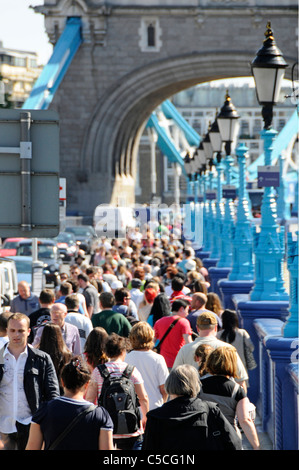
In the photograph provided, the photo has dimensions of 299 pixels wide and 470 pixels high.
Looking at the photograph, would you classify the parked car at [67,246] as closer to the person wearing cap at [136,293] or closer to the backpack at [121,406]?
the person wearing cap at [136,293]

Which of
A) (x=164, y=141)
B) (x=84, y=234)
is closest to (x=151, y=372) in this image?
(x=84, y=234)

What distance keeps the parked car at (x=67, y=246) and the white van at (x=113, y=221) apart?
207 inches

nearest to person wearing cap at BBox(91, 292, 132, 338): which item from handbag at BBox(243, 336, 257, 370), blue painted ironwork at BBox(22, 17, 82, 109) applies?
handbag at BBox(243, 336, 257, 370)

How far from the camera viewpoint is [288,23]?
49.2 meters

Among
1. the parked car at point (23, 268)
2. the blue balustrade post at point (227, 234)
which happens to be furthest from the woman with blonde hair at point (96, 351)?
the parked car at point (23, 268)

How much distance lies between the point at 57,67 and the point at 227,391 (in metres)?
42.9

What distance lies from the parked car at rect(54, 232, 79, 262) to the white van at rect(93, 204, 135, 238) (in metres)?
5.26

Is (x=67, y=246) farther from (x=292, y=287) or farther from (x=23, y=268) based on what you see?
(x=292, y=287)

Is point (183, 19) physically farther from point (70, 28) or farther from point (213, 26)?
point (70, 28)

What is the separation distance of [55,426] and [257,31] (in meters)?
45.2

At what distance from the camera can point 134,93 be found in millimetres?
49312

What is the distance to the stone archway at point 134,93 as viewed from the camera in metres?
48.6

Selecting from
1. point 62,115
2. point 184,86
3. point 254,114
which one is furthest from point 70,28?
point 254,114
